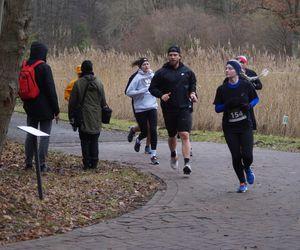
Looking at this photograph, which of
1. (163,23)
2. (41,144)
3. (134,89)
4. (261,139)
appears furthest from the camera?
(163,23)

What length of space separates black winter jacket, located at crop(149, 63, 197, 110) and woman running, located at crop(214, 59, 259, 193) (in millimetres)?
1329

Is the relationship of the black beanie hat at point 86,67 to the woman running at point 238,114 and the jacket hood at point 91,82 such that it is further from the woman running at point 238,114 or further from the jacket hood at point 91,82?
the woman running at point 238,114

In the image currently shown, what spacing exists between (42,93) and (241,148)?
283 cm

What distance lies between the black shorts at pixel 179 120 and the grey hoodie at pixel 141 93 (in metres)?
1.40

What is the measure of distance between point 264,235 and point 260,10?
4657 cm

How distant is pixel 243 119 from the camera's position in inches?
367

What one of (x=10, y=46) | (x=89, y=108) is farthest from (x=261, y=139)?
(x=10, y=46)

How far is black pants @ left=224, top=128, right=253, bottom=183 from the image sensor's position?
9297mm

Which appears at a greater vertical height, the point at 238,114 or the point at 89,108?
the point at 238,114

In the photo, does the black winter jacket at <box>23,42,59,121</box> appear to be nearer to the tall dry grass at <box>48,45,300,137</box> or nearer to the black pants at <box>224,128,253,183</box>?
the black pants at <box>224,128,253,183</box>

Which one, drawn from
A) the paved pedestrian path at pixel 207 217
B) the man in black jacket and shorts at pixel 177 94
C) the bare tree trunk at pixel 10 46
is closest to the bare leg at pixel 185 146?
the man in black jacket and shorts at pixel 177 94

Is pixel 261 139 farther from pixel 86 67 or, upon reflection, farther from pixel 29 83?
pixel 29 83

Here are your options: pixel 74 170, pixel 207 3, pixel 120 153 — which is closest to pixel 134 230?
pixel 74 170

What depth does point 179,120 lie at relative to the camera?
10672 millimetres
